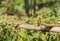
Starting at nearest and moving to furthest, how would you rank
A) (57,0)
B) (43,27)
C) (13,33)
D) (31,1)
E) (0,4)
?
(13,33)
(43,27)
(31,1)
(0,4)
(57,0)

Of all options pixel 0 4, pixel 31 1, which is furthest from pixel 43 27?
pixel 0 4

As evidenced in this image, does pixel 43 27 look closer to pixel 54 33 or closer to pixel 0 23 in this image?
pixel 54 33

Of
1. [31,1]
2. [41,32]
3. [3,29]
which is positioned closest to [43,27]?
[41,32]

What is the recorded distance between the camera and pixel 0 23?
4363 mm

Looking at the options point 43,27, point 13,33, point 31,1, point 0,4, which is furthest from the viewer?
point 0,4

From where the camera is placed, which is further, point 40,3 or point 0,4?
point 40,3

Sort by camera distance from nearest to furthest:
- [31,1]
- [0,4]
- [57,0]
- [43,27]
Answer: [43,27]
[31,1]
[0,4]
[57,0]

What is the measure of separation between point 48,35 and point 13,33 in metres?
0.58

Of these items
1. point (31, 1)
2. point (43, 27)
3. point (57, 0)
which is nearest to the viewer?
point (43, 27)

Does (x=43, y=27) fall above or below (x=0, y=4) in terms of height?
above

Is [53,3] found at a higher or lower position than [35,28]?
lower

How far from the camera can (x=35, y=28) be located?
13.9 ft

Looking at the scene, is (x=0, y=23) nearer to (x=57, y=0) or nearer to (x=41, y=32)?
(x=41, y=32)

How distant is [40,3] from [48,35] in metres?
9.05
